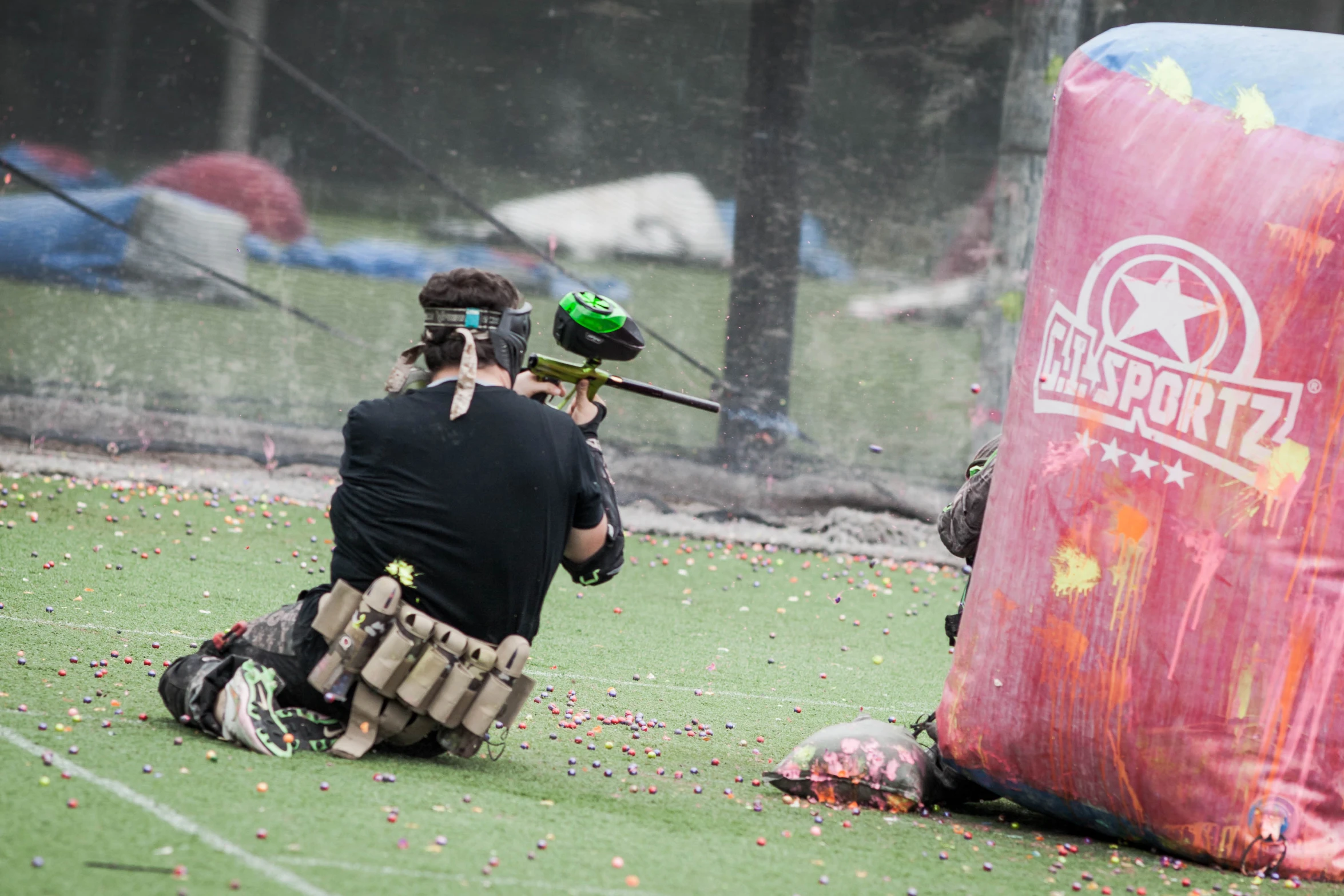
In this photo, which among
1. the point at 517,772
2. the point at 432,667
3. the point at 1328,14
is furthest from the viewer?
the point at 1328,14

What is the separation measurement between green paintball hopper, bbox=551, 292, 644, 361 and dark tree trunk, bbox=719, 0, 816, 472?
451 cm

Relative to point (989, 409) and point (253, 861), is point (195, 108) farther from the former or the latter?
point (253, 861)

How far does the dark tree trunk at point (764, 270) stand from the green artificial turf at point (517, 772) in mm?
2119

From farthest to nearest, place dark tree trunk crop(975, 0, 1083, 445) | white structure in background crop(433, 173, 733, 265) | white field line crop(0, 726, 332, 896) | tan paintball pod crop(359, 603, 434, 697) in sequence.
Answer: white structure in background crop(433, 173, 733, 265) → dark tree trunk crop(975, 0, 1083, 445) → tan paintball pod crop(359, 603, 434, 697) → white field line crop(0, 726, 332, 896)

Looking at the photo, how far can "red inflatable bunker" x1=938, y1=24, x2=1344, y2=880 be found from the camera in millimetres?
2951

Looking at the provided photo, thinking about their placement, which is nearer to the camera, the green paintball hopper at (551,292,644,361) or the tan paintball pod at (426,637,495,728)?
the tan paintball pod at (426,637,495,728)

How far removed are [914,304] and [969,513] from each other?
4.86 metres

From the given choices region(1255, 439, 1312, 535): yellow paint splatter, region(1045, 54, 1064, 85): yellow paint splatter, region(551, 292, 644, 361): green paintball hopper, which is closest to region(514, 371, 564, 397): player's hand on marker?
region(551, 292, 644, 361): green paintball hopper

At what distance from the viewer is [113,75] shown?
8.09 metres

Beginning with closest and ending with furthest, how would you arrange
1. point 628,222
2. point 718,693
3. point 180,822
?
point 180,822
point 718,693
point 628,222

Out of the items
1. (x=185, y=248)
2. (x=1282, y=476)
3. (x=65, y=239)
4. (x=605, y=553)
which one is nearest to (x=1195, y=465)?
(x=1282, y=476)

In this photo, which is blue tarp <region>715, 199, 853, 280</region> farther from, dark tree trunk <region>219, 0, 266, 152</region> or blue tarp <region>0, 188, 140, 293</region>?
blue tarp <region>0, 188, 140, 293</region>

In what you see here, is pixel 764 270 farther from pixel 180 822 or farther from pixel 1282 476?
pixel 180 822

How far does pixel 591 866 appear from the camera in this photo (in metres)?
2.76
